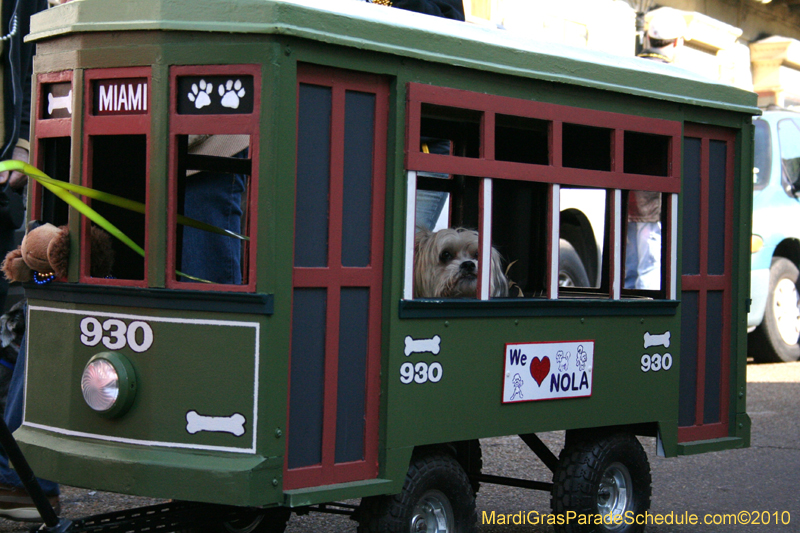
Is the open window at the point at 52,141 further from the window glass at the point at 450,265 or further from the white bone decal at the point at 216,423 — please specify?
the window glass at the point at 450,265

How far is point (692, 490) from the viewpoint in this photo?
6504 mm

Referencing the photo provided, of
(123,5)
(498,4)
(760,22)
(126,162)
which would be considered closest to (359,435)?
(126,162)

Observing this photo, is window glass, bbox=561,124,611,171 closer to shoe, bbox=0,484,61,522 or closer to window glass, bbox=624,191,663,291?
window glass, bbox=624,191,663,291

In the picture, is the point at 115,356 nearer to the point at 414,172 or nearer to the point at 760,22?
the point at 414,172

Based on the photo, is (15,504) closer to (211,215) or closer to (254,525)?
(254,525)

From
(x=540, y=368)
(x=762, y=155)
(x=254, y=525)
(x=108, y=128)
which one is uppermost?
(x=762, y=155)

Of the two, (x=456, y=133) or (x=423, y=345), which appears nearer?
(x=423, y=345)

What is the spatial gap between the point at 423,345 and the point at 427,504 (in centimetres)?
66

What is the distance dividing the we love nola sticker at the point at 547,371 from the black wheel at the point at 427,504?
1.39 ft

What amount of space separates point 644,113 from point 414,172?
1.50 meters

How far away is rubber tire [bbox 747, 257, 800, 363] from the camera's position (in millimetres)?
11984

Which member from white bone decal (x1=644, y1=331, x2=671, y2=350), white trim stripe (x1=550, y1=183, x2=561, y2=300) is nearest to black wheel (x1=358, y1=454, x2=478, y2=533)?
white trim stripe (x1=550, y1=183, x2=561, y2=300)

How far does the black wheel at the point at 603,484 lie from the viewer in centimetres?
483

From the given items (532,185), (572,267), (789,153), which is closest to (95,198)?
(532,185)
